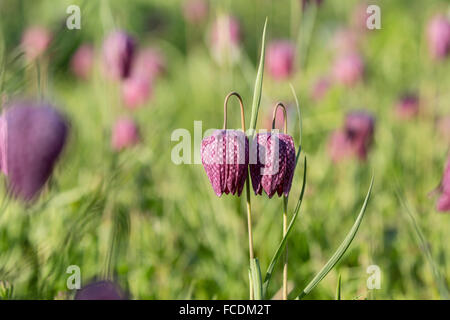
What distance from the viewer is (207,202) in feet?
5.15

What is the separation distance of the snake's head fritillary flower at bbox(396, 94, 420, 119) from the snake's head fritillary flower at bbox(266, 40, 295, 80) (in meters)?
0.41

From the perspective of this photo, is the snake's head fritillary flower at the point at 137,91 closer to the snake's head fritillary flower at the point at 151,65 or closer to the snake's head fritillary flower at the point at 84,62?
the snake's head fritillary flower at the point at 151,65

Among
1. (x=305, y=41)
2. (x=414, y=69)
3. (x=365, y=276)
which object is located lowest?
(x=365, y=276)

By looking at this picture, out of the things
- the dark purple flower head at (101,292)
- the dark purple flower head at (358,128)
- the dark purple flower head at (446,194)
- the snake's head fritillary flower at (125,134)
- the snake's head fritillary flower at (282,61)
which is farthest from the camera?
the snake's head fritillary flower at (282,61)

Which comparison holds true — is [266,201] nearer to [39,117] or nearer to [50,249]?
[50,249]

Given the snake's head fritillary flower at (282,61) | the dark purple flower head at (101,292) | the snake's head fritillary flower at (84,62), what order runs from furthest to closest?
the snake's head fritillary flower at (84,62), the snake's head fritillary flower at (282,61), the dark purple flower head at (101,292)

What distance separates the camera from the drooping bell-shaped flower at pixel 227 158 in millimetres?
809

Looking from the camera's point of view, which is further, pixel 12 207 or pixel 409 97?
pixel 409 97

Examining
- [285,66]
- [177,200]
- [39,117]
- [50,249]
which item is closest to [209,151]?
[39,117]

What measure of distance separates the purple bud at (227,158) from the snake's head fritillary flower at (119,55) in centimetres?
73

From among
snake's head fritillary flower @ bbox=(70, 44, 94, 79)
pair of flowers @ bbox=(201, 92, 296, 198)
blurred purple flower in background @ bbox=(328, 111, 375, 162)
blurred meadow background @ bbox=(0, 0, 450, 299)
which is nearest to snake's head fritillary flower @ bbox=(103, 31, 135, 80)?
blurred meadow background @ bbox=(0, 0, 450, 299)

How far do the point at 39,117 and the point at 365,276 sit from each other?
850 mm

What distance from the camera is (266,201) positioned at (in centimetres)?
156

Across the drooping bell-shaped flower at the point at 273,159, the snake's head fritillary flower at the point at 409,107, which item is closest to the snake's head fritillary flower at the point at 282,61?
the snake's head fritillary flower at the point at 409,107
